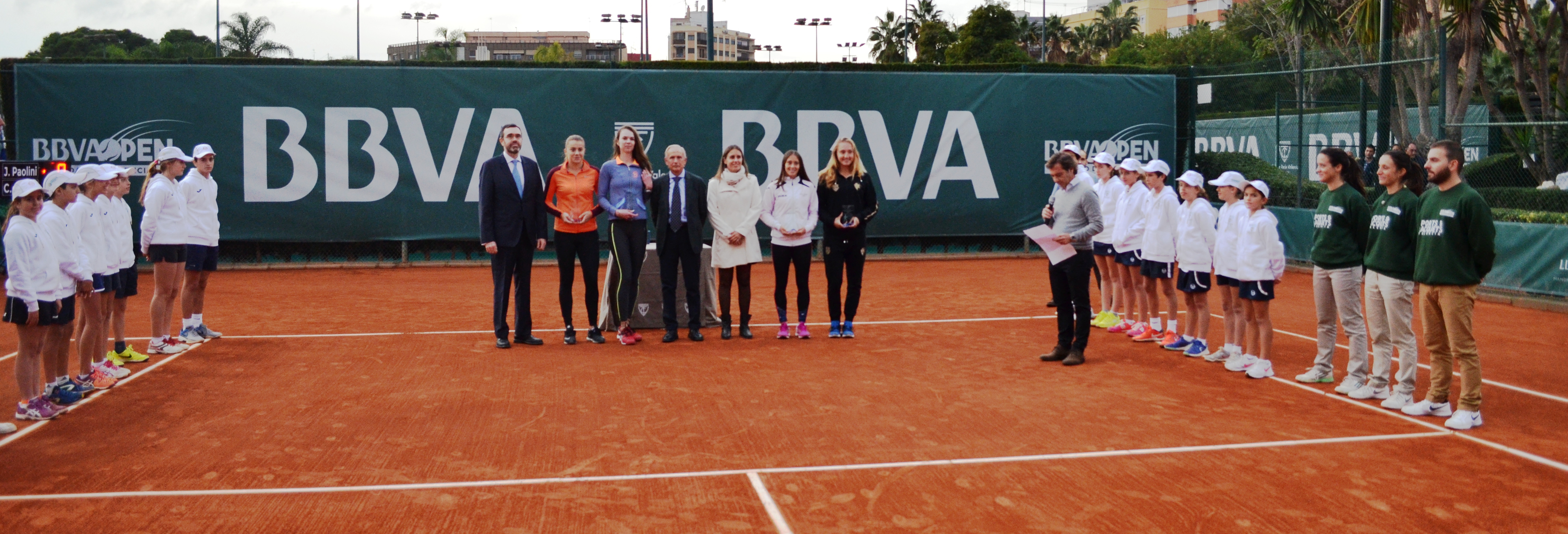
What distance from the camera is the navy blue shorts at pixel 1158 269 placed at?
848cm

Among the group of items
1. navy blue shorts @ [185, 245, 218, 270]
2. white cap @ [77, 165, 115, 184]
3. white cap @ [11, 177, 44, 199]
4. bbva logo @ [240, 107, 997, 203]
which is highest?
bbva logo @ [240, 107, 997, 203]

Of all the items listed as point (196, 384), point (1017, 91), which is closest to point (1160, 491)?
point (196, 384)

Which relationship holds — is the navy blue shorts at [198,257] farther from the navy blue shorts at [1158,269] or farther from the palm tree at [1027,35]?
the palm tree at [1027,35]

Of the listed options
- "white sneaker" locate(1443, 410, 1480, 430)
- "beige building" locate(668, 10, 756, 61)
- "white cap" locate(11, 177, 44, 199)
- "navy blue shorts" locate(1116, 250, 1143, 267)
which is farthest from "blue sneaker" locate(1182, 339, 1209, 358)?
"beige building" locate(668, 10, 756, 61)

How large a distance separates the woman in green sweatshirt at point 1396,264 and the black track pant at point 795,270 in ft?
13.1

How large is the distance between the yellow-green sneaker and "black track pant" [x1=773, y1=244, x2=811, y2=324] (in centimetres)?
449

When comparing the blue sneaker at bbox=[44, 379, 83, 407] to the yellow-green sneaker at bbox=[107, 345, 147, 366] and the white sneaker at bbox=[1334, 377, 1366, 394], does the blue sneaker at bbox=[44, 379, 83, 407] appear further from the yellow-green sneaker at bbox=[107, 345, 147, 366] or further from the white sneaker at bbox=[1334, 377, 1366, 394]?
the white sneaker at bbox=[1334, 377, 1366, 394]

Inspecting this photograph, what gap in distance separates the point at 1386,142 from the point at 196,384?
12.7 meters

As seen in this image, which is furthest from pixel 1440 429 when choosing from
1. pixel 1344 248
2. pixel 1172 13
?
pixel 1172 13

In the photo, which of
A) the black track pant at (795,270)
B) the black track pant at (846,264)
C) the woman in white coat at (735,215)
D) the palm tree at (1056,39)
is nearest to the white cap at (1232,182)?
the black track pant at (846,264)

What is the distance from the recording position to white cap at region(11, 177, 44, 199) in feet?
18.9

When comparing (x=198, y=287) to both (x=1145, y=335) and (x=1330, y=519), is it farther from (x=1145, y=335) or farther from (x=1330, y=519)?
(x=1330, y=519)

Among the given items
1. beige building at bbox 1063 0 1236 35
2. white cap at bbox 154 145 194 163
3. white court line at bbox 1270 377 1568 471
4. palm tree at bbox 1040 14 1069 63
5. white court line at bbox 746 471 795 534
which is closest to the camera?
white court line at bbox 746 471 795 534

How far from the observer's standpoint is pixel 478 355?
8219 millimetres
